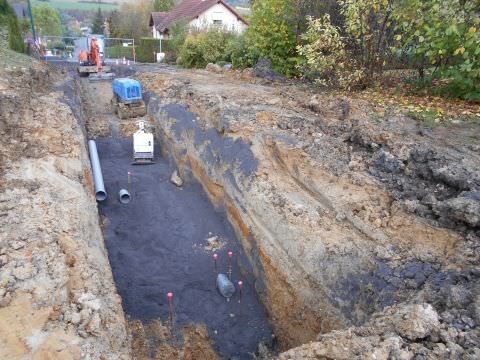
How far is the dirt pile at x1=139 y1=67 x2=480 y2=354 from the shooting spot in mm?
4941

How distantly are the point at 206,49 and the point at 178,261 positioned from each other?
48.5 ft

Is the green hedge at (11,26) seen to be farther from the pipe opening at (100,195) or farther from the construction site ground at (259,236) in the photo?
the pipe opening at (100,195)

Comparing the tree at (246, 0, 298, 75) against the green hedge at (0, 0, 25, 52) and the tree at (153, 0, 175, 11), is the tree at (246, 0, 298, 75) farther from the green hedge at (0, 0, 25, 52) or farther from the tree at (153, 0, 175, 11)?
the tree at (153, 0, 175, 11)

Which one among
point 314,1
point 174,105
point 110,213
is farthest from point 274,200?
point 314,1

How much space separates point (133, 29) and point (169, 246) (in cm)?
3830

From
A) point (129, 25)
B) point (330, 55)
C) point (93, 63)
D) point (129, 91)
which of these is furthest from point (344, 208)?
point (129, 25)

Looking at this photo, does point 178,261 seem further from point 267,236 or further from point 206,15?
point 206,15

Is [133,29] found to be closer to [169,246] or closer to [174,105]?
[174,105]

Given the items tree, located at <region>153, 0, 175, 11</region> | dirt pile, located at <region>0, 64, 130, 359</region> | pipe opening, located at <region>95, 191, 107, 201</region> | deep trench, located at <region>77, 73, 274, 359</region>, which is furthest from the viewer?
tree, located at <region>153, 0, 175, 11</region>

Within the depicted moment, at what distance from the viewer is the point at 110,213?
915cm

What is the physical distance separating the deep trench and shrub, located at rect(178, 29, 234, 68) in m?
10.8

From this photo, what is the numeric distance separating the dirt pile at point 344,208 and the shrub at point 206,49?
10860 mm

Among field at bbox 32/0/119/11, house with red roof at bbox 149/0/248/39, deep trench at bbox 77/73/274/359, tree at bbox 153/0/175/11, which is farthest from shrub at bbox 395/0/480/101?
field at bbox 32/0/119/11

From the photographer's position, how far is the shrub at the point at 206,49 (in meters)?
19.9
